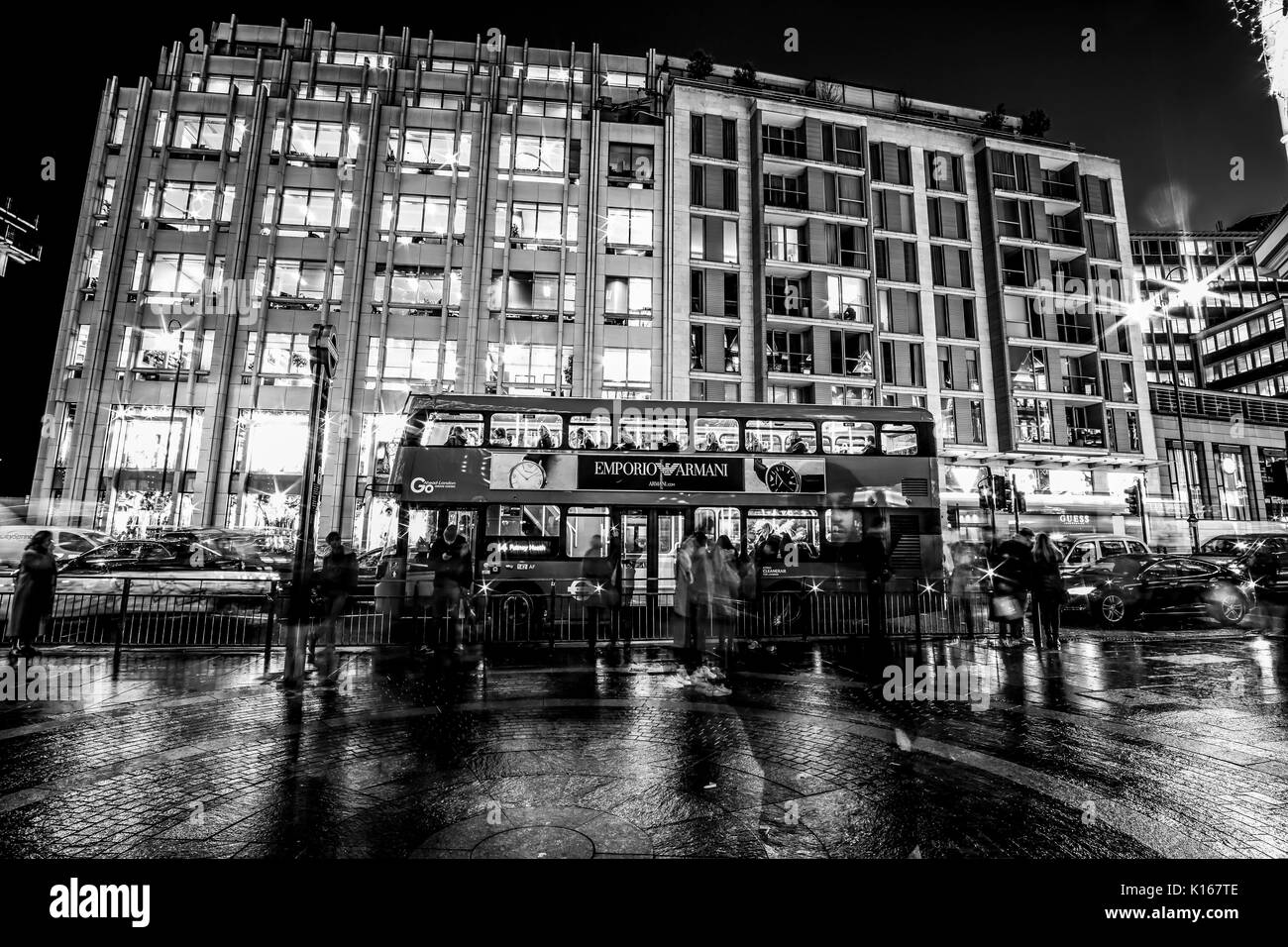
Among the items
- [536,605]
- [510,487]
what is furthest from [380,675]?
[510,487]

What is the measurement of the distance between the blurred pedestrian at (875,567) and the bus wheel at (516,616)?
20.2 ft

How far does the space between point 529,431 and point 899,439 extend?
8.54m

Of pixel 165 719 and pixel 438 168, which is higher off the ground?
pixel 438 168

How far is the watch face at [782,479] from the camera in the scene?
13.8 meters

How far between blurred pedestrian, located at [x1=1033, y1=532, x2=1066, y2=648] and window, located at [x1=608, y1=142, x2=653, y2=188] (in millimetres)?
31629

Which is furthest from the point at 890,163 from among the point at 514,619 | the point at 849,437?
the point at 514,619

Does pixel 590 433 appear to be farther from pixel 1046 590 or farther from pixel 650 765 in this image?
pixel 650 765

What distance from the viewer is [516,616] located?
12.1 metres

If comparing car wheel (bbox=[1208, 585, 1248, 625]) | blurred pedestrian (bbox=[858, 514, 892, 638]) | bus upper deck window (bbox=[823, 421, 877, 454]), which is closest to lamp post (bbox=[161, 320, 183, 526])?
bus upper deck window (bbox=[823, 421, 877, 454])

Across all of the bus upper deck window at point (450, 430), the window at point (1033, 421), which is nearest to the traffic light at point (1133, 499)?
the window at point (1033, 421)

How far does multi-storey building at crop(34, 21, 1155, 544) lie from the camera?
31562mm

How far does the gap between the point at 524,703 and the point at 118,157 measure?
44058 millimetres
